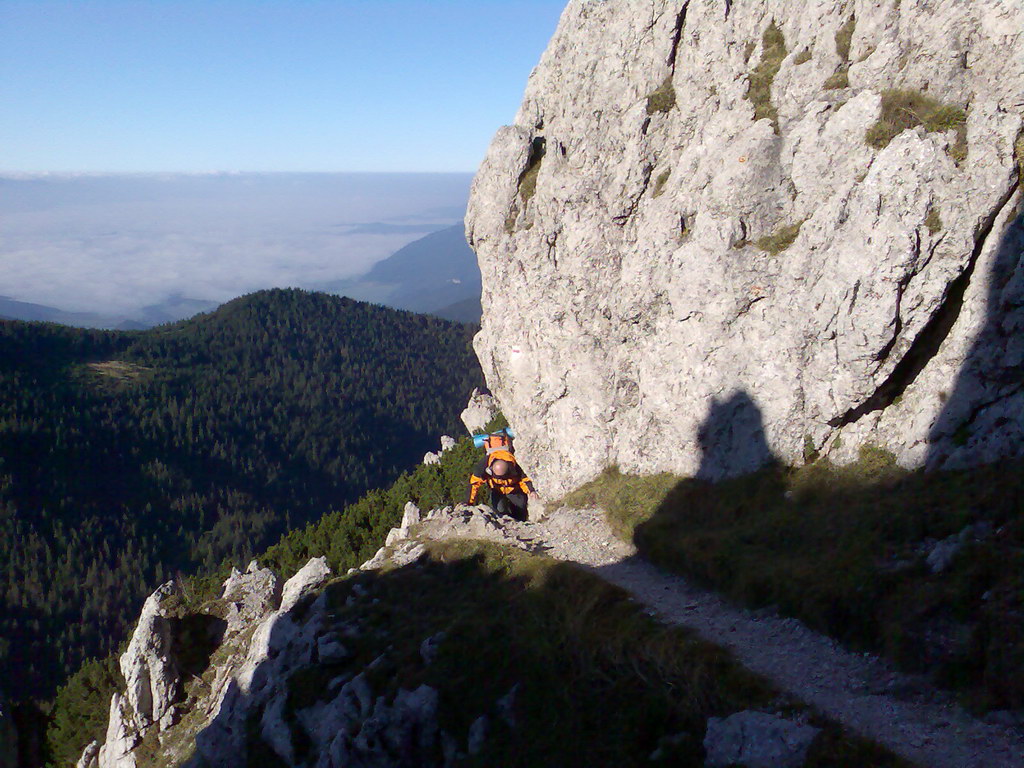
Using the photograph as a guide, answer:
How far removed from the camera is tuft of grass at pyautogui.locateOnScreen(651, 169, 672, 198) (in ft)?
85.9

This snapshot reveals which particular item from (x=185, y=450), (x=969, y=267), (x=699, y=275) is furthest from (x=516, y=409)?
(x=185, y=450)

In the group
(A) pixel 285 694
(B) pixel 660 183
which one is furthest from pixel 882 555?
(A) pixel 285 694

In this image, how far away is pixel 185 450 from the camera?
176 m

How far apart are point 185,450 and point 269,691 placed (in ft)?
581

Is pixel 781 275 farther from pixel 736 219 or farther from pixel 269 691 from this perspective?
pixel 269 691

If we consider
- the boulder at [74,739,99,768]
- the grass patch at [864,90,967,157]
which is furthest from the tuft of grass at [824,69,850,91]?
the boulder at [74,739,99,768]

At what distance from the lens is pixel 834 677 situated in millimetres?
12195

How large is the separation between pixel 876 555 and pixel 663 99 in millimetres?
21520

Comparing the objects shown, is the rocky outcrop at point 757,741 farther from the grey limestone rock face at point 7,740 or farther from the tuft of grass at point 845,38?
the grey limestone rock face at point 7,740

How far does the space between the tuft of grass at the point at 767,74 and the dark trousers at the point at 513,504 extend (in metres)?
20.1

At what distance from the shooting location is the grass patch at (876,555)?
1106 centimetres

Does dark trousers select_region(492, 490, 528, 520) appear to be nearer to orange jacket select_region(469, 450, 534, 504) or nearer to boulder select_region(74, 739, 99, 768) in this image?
orange jacket select_region(469, 450, 534, 504)

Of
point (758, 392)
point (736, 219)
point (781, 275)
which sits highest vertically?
point (736, 219)

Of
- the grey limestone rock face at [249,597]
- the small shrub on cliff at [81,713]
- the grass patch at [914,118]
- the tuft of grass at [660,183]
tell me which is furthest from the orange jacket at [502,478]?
the small shrub on cliff at [81,713]
